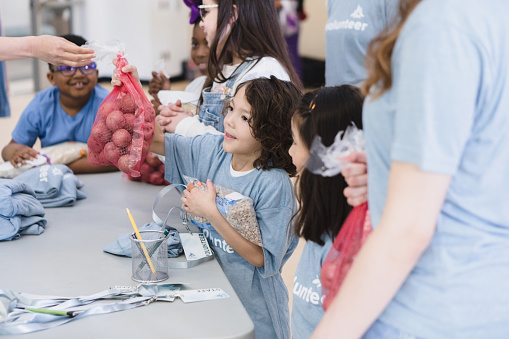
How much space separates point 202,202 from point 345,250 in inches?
26.6

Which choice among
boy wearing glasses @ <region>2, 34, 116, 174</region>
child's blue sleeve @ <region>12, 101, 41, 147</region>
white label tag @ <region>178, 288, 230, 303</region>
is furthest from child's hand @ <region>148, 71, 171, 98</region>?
white label tag @ <region>178, 288, 230, 303</region>

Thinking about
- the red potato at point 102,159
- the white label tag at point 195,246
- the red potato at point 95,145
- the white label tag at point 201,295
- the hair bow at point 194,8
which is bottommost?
the white label tag at point 195,246

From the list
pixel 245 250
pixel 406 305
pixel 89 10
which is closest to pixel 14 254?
pixel 245 250

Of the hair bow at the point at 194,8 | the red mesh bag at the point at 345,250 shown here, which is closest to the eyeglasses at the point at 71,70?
the hair bow at the point at 194,8

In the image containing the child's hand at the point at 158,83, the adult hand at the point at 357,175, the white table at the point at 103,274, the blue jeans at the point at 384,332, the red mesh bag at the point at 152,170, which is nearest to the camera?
the blue jeans at the point at 384,332

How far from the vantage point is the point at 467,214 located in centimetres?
83

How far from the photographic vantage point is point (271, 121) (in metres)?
1.71

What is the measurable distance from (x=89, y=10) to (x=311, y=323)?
281 inches

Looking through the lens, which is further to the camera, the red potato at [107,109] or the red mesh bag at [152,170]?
the red mesh bag at [152,170]

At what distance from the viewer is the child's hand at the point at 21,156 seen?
229 centimetres

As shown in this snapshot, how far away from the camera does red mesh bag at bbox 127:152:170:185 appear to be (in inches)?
87.6

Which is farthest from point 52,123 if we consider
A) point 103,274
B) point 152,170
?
point 103,274

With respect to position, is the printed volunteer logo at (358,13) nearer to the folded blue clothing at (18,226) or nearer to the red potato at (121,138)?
the red potato at (121,138)

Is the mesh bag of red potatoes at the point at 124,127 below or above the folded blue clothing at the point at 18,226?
above
